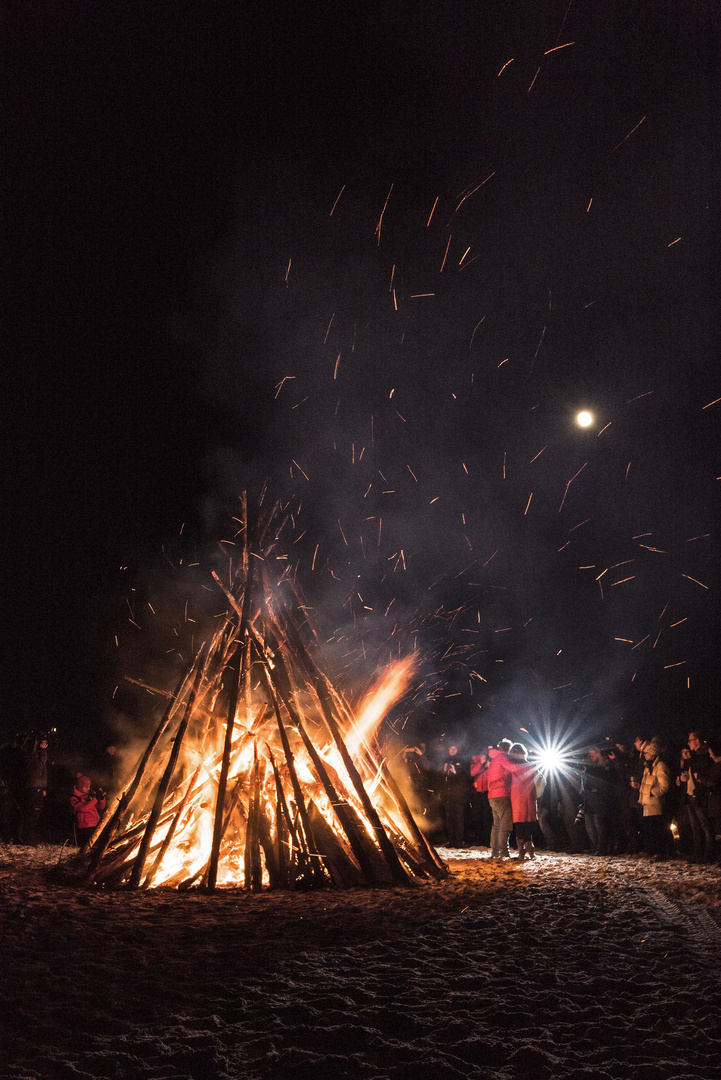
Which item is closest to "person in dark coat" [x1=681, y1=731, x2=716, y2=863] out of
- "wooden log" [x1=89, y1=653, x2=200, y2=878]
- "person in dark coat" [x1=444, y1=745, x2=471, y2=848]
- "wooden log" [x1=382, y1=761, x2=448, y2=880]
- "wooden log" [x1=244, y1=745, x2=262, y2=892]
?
"wooden log" [x1=382, y1=761, x2=448, y2=880]

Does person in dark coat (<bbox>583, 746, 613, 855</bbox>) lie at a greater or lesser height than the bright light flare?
lesser

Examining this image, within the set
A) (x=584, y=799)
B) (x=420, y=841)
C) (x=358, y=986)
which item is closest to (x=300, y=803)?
(x=420, y=841)

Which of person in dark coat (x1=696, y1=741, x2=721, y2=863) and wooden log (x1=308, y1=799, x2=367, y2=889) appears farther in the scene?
person in dark coat (x1=696, y1=741, x2=721, y2=863)

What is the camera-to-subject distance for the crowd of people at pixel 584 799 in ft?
32.8

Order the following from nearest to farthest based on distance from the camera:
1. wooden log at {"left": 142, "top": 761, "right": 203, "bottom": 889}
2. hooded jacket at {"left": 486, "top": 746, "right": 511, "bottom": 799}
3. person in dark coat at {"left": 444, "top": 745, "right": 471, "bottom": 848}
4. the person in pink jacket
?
wooden log at {"left": 142, "top": 761, "right": 203, "bottom": 889} < hooded jacket at {"left": 486, "top": 746, "right": 511, "bottom": 799} < the person in pink jacket < person in dark coat at {"left": 444, "top": 745, "right": 471, "bottom": 848}

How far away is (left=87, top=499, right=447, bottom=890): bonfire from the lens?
7750 mm

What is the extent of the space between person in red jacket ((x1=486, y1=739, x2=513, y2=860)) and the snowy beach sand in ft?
11.4

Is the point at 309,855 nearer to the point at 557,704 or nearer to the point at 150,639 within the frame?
the point at 150,639

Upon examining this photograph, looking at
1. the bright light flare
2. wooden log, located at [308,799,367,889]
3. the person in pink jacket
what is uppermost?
the bright light flare

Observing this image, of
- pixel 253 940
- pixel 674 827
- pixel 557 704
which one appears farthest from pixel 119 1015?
pixel 557 704

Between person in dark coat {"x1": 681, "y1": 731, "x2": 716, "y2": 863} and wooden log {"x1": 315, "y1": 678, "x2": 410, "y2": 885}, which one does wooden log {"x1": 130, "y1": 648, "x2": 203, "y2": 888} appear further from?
person in dark coat {"x1": 681, "y1": 731, "x2": 716, "y2": 863}

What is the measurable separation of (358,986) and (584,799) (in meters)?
8.40

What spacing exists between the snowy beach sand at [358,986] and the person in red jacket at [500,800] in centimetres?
347

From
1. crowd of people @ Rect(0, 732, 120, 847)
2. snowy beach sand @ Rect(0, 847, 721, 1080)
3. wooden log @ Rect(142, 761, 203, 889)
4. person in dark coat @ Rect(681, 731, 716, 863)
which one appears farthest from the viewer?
crowd of people @ Rect(0, 732, 120, 847)
